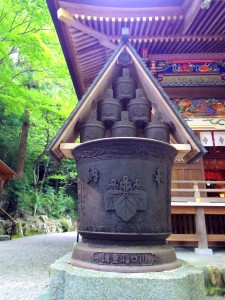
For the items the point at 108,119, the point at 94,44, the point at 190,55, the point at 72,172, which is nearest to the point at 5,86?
the point at 94,44

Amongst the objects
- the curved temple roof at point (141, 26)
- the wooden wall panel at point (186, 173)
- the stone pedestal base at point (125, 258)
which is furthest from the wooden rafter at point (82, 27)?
the stone pedestal base at point (125, 258)

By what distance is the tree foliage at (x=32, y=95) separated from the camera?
1006 centimetres

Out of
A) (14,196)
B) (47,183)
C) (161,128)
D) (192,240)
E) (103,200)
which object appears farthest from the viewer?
(47,183)

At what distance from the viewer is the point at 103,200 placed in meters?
2.91

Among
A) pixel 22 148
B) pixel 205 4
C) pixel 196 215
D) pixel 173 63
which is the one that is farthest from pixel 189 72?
pixel 22 148

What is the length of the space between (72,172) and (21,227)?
27.8 ft

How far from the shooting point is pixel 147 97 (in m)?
3.77

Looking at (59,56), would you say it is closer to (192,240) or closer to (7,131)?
(7,131)

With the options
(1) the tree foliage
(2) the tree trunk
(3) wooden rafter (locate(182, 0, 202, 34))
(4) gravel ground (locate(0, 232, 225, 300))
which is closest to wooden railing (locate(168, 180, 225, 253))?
(4) gravel ground (locate(0, 232, 225, 300))

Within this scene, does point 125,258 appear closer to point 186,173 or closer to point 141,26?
point 186,173

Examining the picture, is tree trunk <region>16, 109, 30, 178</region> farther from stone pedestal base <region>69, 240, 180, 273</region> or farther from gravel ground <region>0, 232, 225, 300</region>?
stone pedestal base <region>69, 240, 180, 273</region>

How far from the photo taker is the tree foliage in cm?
1006

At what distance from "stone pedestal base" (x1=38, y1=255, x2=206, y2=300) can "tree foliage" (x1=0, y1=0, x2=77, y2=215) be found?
369 inches

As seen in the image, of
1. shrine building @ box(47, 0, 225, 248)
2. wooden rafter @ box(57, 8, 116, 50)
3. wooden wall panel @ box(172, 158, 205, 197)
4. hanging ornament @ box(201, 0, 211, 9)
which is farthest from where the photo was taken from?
wooden wall panel @ box(172, 158, 205, 197)
